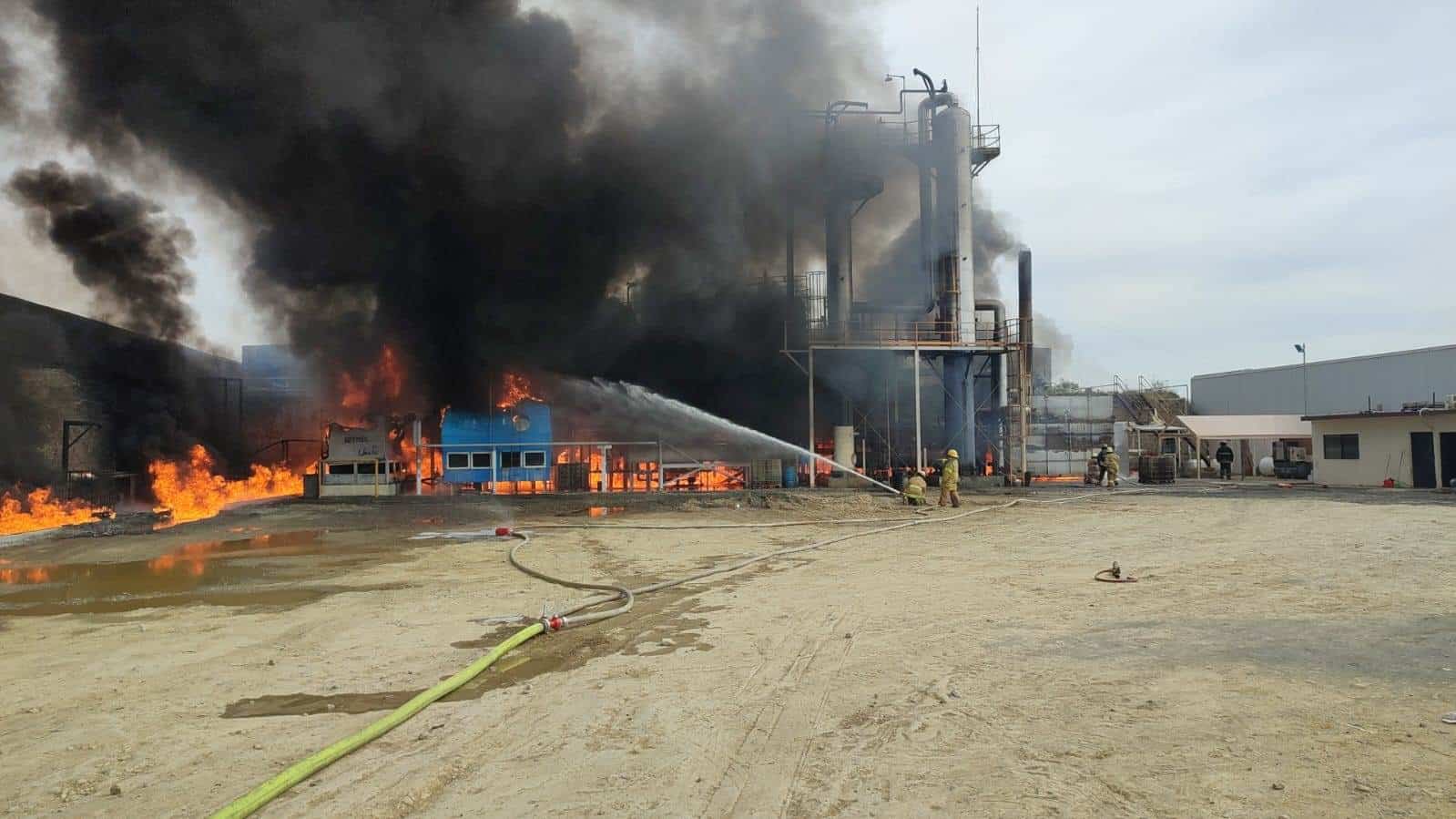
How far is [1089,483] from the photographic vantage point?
35406mm

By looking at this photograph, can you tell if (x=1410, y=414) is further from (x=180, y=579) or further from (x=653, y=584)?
(x=180, y=579)

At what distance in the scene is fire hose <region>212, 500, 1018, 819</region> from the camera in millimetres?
4387

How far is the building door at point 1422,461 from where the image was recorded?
97.8 ft

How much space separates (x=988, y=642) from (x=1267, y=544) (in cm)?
974

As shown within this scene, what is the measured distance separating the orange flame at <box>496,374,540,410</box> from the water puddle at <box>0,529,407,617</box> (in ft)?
48.3

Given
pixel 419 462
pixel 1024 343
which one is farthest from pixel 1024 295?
pixel 419 462

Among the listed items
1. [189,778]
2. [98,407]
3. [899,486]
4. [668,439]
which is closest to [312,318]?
[98,407]

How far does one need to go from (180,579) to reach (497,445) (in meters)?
17.2

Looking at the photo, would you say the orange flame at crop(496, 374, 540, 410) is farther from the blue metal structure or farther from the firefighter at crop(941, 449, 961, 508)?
the firefighter at crop(941, 449, 961, 508)

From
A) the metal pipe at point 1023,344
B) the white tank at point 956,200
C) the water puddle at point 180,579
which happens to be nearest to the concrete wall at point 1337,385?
the metal pipe at point 1023,344

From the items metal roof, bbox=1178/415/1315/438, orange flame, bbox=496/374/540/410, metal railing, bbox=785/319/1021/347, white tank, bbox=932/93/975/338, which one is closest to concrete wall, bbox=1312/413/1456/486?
metal roof, bbox=1178/415/1315/438

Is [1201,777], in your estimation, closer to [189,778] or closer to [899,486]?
[189,778]

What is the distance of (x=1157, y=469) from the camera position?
33.9 meters

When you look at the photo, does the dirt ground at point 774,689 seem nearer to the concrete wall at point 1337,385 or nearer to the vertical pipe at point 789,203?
the vertical pipe at point 789,203
